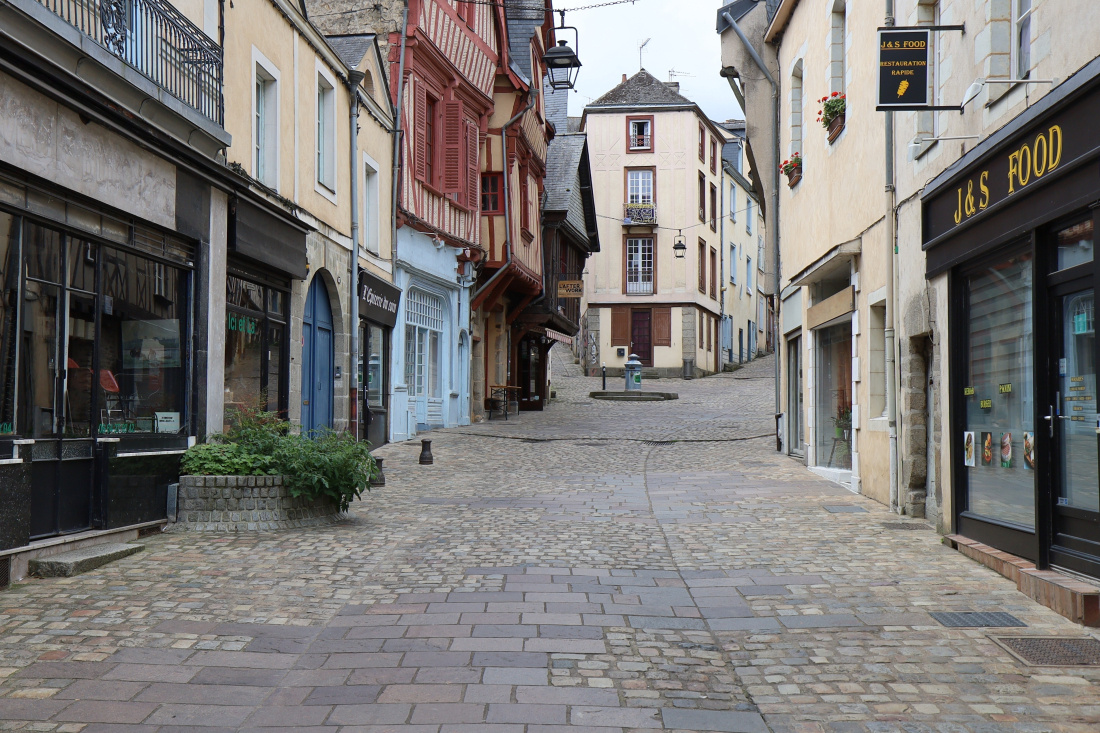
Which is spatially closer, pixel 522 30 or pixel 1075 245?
pixel 1075 245

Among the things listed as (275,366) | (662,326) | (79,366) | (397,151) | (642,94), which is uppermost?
(642,94)

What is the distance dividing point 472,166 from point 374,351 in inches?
204

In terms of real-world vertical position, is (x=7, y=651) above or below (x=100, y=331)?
below

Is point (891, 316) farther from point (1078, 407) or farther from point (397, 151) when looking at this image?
point (397, 151)

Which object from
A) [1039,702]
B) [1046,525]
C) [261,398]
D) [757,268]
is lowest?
[1039,702]

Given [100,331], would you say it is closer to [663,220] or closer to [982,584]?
[982,584]

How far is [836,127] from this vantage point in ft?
39.9

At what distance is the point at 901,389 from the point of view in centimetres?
974

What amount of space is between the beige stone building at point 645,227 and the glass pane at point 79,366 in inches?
1325

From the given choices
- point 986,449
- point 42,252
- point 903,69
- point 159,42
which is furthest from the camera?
point 159,42

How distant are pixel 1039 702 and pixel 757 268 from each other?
51.6 m

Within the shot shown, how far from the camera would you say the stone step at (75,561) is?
6598 mm

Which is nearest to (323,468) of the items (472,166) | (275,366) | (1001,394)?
(275,366)

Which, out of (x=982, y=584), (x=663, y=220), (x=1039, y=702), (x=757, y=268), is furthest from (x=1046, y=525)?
(x=757, y=268)
